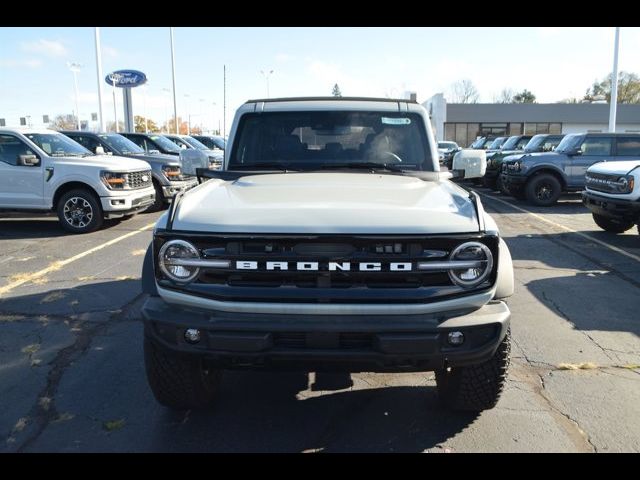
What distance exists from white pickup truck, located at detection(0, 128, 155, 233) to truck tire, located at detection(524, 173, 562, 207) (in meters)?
9.37

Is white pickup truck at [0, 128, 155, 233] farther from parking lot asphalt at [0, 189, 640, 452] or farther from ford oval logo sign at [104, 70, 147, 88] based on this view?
ford oval logo sign at [104, 70, 147, 88]

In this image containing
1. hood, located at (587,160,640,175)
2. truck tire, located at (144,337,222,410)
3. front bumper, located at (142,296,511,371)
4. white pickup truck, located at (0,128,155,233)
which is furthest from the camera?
white pickup truck, located at (0,128,155,233)

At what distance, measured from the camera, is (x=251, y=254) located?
269cm

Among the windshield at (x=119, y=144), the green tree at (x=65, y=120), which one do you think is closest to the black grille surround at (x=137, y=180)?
the windshield at (x=119, y=144)

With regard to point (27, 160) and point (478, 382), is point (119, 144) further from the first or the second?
point (478, 382)

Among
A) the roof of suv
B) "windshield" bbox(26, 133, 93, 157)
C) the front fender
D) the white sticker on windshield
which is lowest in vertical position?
the front fender

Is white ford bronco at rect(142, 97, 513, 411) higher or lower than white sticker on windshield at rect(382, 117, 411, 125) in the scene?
lower

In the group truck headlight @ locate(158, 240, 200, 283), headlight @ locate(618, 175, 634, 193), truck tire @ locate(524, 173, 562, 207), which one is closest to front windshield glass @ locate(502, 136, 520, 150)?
truck tire @ locate(524, 173, 562, 207)

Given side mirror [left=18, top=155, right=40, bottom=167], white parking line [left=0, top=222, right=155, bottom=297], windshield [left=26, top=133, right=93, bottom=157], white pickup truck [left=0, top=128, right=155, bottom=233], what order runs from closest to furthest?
white parking line [left=0, top=222, right=155, bottom=297]
side mirror [left=18, top=155, right=40, bottom=167]
white pickup truck [left=0, top=128, right=155, bottom=233]
windshield [left=26, top=133, right=93, bottom=157]

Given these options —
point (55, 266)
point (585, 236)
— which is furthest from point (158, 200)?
point (585, 236)

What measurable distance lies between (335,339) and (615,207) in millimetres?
7680

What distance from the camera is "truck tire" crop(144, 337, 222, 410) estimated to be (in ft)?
10.00
